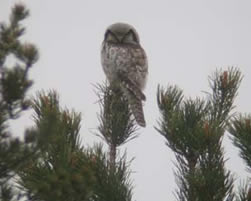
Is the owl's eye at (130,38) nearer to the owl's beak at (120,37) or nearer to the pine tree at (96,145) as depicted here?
the owl's beak at (120,37)

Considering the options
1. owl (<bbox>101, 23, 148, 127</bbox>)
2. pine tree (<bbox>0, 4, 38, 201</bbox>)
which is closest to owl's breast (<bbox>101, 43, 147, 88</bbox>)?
owl (<bbox>101, 23, 148, 127</bbox>)

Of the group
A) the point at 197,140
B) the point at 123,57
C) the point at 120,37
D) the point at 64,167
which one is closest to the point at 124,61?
the point at 123,57

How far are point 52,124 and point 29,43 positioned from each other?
36cm

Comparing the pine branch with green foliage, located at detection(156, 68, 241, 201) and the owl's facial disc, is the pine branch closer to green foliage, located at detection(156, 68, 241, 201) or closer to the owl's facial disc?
green foliage, located at detection(156, 68, 241, 201)

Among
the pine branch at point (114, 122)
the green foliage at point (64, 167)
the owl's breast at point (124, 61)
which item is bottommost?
the green foliage at point (64, 167)

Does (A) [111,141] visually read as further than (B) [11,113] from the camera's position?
Yes

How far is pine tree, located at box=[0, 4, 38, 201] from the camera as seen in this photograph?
193 centimetres

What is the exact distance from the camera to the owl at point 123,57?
19.8 feet

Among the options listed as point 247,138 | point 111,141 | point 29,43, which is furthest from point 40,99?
point 247,138

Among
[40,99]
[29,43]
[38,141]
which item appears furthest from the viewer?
[40,99]

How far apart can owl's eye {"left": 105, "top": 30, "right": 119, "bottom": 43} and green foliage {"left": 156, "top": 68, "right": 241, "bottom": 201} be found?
12.9 ft

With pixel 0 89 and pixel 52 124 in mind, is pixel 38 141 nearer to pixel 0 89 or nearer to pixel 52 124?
pixel 52 124

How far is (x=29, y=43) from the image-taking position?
2068 millimetres

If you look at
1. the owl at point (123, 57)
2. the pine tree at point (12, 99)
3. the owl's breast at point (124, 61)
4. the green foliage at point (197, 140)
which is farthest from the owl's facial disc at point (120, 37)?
the pine tree at point (12, 99)
